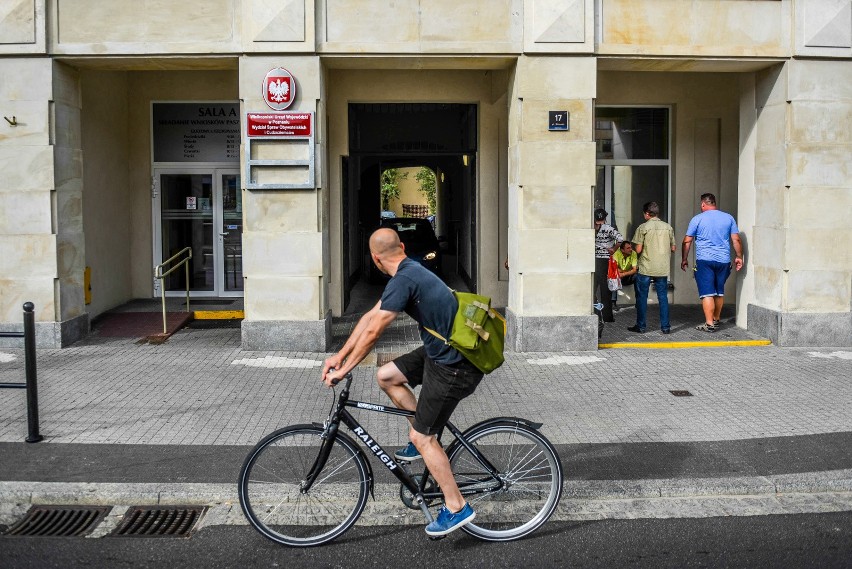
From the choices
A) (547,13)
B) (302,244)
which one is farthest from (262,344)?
(547,13)

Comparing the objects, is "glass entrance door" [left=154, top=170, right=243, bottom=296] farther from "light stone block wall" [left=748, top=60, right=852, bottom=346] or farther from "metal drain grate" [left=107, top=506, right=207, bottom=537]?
"metal drain grate" [left=107, top=506, right=207, bottom=537]

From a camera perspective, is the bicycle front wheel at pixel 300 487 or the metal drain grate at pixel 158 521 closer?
the bicycle front wheel at pixel 300 487

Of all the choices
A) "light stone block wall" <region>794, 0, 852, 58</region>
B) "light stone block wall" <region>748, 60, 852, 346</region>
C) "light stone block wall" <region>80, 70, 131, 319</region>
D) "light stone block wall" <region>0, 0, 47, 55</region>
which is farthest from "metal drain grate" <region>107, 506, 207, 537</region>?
"light stone block wall" <region>794, 0, 852, 58</region>

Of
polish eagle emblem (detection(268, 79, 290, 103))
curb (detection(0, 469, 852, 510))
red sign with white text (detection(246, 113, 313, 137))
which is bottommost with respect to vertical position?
curb (detection(0, 469, 852, 510))

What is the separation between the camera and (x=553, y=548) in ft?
18.0

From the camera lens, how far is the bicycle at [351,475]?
5.41 m

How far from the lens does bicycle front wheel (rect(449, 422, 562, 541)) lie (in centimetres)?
554

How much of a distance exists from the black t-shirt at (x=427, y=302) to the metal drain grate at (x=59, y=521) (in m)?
2.37

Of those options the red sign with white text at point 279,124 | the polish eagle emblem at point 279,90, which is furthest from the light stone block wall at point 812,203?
the polish eagle emblem at point 279,90

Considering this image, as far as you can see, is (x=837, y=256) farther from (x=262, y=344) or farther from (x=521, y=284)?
(x=262, y=344)

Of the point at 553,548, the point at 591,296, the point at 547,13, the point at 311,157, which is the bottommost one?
the point at 553,548

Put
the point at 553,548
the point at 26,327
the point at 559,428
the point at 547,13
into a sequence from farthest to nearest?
the point at 547,13
the point at 559,428
the point at 26,327
the point at 553,548

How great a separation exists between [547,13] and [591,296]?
3.33 m

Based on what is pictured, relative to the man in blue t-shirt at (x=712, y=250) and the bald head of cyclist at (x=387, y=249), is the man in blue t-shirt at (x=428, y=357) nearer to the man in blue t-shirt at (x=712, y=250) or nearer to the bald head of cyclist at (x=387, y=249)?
the bald head of cyclist at (x=387, y=249)
